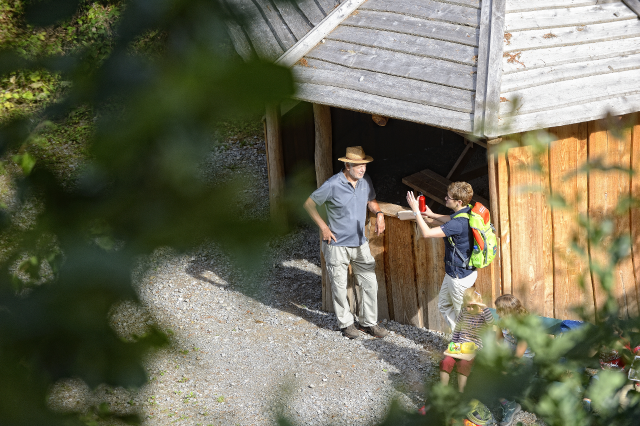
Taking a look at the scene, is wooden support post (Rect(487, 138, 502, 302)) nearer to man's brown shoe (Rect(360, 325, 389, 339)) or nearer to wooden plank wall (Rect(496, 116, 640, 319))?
wooden plank wall (Rect(496, 116, 640, 319))

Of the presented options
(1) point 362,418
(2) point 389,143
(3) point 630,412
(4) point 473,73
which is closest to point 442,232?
(4) point 473,73

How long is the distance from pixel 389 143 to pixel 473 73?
15.5 feet

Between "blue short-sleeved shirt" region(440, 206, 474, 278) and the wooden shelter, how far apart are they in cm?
28

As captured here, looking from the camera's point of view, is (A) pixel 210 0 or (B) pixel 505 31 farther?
(B) pixel 505 31

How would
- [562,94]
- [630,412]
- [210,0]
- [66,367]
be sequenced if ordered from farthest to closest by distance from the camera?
[562,94] < [630,412] < [66,367] < [210,0]

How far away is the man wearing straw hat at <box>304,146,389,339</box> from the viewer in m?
5.12

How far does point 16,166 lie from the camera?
812mm

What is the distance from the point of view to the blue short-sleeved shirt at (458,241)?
4719 mm

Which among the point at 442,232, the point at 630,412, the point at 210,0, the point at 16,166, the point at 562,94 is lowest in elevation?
the point at 442,232

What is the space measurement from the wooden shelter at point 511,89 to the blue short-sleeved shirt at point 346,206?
0.98ft

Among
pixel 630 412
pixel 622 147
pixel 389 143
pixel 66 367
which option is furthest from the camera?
pixel 389 143

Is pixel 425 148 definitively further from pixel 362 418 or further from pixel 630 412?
pixel 630 412

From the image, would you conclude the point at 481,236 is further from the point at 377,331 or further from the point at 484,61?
the point at 377,331

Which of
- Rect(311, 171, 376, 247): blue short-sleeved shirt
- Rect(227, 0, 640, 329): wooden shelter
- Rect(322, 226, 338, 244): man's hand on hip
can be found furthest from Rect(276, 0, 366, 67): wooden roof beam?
Rect(322, 226, 338, 244): man's hand on hip
